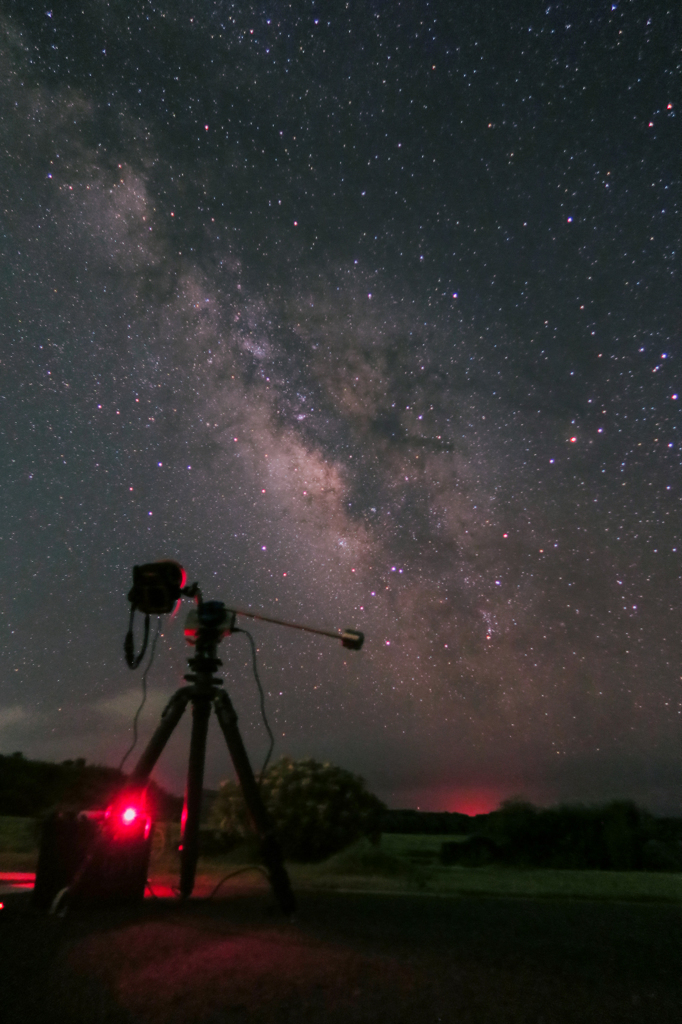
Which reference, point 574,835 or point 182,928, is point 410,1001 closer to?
point 182,928

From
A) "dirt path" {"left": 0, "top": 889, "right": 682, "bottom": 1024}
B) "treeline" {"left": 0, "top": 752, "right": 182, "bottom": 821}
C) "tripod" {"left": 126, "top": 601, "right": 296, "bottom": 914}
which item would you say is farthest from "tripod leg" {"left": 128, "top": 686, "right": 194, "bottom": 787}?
"treeline" {"left": 0, "top": 752, "right": 182, "bottom": 821}

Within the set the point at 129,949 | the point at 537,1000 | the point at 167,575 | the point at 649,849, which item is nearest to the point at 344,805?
the point at 649,849

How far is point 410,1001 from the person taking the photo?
6.13 ft

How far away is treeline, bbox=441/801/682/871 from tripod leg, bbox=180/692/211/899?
4475mm

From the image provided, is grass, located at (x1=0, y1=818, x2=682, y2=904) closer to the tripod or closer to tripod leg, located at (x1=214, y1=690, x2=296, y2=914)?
the tripod

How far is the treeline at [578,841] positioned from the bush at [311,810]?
110cm

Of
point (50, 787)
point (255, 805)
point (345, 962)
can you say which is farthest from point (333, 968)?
point (50, 787)

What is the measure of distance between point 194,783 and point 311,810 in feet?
12.7

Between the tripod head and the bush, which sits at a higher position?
the tripod head

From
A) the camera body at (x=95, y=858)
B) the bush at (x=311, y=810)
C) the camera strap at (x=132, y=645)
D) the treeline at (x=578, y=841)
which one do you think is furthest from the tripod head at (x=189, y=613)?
the treeline at (x=578, y=841)

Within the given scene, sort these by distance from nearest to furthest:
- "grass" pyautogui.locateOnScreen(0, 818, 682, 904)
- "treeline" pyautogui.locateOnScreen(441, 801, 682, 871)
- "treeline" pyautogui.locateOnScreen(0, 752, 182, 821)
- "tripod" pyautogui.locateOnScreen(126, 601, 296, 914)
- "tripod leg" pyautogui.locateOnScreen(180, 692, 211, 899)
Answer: "tripod" pyautogui.locateOnScreen(126, 601, 296, 914), "tripod leg" pyautogui.locateOnScreen(180, 692, 211, 899), "grass" pyautogui.locateOnScreen(0, 818, 682, 904), "treeline" pyautogui.locateOnScreen(441, 801, 682, 871), "treeline" pyautogui.locateOnScreen(0, 752, 182, 821)

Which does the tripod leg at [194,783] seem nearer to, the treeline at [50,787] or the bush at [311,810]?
the bush at [311,810]

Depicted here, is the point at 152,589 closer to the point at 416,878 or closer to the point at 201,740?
the point at 201,740

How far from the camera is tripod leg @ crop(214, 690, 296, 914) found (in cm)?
319
